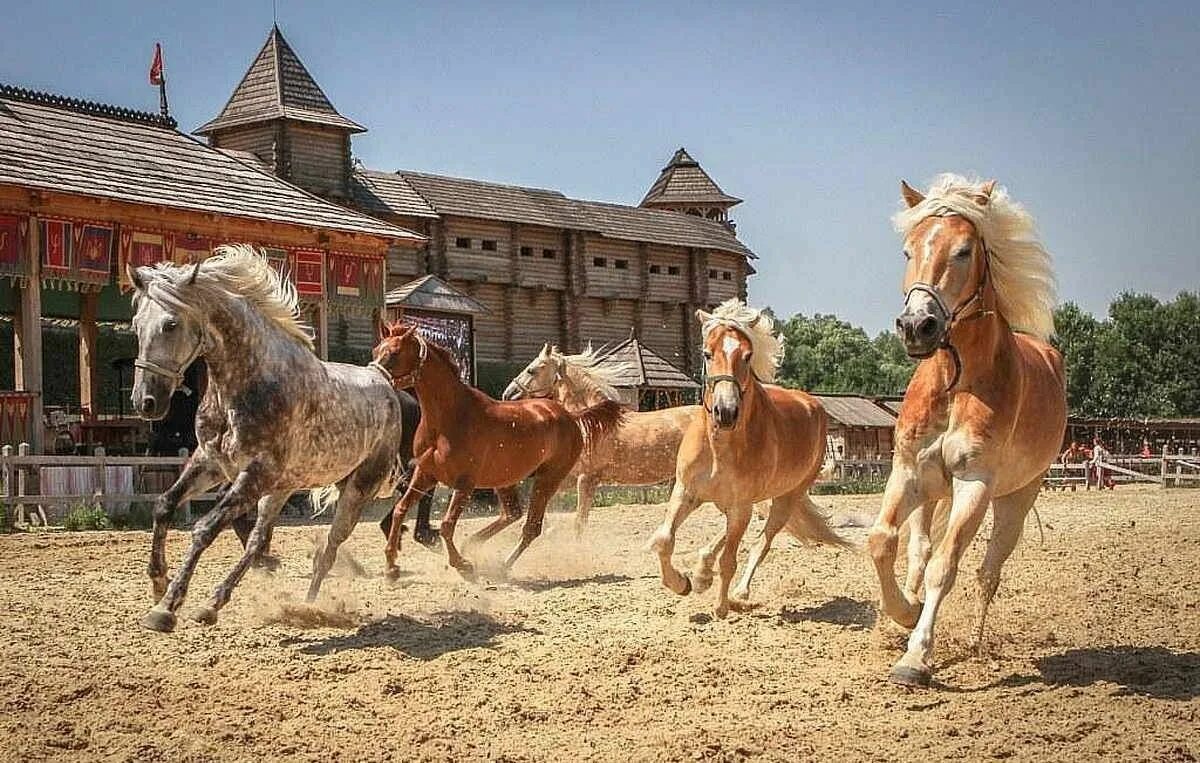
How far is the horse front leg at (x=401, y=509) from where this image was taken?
32.5ft

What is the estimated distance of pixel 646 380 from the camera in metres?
35.4

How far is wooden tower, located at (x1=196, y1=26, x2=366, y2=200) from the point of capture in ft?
115

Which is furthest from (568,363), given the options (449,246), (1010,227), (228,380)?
(449,246)

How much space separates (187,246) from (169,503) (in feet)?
43.6

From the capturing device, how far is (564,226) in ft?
139

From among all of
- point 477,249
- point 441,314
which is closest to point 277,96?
point 477,249

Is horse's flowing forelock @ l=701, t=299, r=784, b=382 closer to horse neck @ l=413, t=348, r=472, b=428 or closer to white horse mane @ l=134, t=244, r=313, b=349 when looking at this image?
horse neck @ l=413, t=348, r=472, b=428

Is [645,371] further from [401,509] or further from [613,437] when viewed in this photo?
[401,509]

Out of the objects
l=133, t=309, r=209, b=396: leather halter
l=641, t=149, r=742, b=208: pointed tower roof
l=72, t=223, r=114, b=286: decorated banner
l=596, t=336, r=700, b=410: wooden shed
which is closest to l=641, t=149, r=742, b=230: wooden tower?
l=641, t=149, r=742, b=208: pointed tower roof

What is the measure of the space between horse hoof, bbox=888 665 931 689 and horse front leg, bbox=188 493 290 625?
384 centimetres

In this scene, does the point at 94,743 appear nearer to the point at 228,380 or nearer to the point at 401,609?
the point at 228,380

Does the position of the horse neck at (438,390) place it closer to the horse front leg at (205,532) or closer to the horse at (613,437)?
the horse front leg at (205,532)

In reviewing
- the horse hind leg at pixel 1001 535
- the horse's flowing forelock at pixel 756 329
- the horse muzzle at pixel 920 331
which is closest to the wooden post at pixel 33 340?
the horse's flowing forelock at pixel 756 329

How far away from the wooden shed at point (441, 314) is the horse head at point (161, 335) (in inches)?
748
